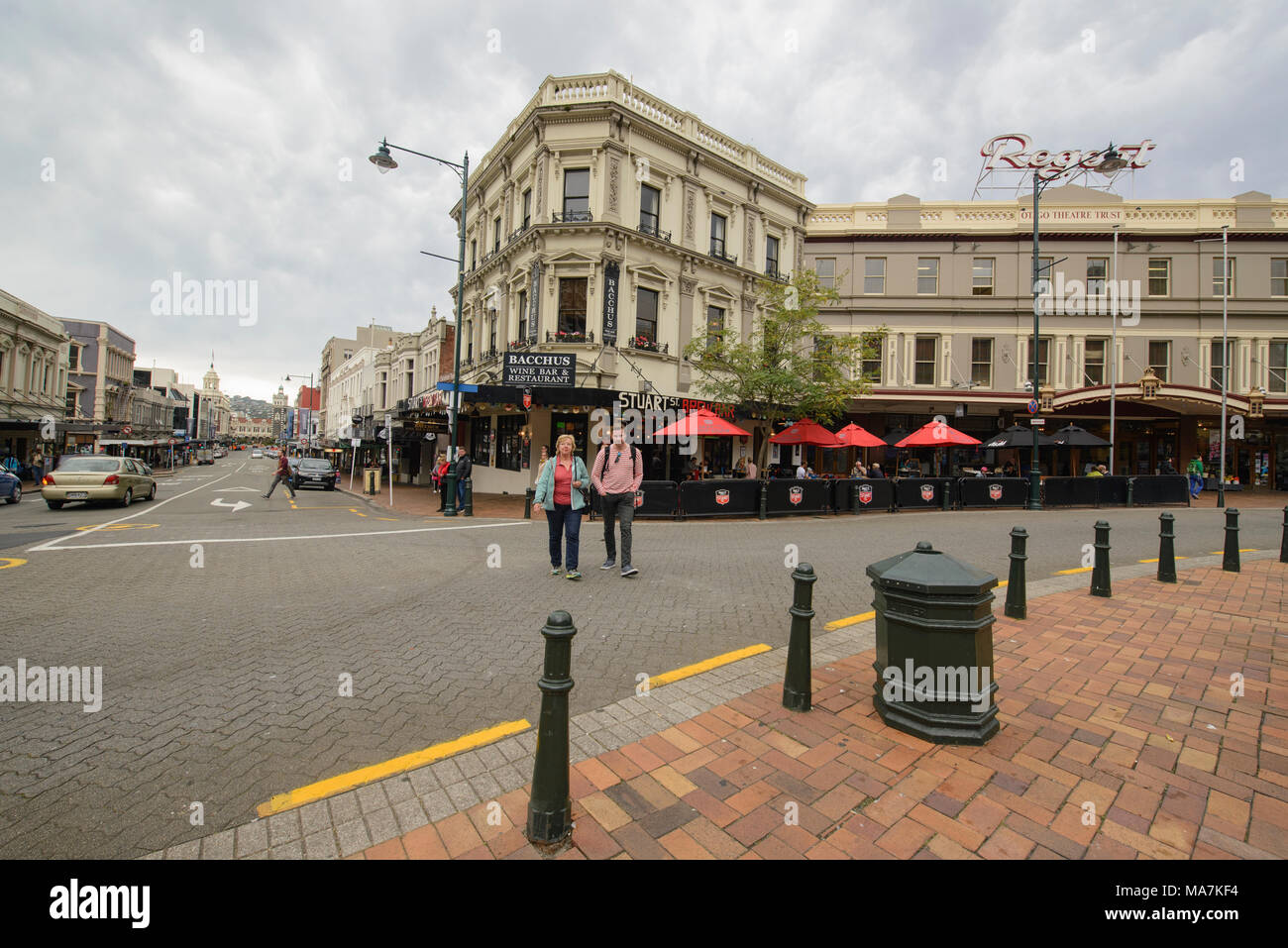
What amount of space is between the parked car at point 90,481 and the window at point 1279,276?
146 ft

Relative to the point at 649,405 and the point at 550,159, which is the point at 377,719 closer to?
the point at 649,405

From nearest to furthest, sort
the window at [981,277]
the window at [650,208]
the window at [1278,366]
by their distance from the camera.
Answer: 1. the window at [650,208]
2. the window at [1278,366]
3. the window at [981,277]

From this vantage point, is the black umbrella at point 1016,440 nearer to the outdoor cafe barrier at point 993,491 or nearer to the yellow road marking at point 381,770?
the outdoor cafe barrier at point 993,491

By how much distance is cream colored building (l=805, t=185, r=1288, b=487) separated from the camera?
24234 mm

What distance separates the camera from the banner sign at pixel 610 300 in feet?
61.3

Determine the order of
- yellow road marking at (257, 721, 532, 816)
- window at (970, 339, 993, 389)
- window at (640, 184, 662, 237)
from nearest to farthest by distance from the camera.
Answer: yellow road marking at (257, 721, 532, 816)
window at (640, 184, 662, 237)
window at (970, 339, 993, 389)

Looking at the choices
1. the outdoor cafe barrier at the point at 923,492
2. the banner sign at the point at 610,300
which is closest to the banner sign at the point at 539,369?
the banner sign at the point at 610,300

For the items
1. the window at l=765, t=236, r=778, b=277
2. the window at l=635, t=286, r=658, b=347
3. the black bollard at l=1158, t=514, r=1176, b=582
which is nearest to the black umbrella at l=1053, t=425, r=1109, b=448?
the window at l=765, t=236, r=778, b=277

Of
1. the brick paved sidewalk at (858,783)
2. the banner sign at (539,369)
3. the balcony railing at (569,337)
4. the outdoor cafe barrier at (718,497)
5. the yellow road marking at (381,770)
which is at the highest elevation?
the balcony railing at (569,337)

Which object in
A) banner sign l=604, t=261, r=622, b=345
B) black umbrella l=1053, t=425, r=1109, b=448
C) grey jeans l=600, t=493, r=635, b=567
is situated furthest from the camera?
banner sign l=604, t=261, r=622, b=345

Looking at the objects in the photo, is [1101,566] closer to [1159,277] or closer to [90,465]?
[90,465]

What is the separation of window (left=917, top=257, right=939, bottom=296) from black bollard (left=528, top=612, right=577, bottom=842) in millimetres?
27973

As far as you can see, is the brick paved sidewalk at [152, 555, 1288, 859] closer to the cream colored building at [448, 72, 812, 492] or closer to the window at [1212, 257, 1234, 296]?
the cream colored building at [448, 72, 812, 492]

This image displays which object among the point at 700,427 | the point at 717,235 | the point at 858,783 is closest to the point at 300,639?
the point at 858,783
